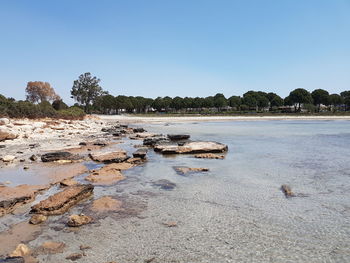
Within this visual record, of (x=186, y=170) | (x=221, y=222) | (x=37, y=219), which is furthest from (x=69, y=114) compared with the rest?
(x=221, y=222)

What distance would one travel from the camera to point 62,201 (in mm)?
6316

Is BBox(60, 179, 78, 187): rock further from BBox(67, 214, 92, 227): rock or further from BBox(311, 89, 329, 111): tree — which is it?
BBox(311, 89, 329, 111): tree

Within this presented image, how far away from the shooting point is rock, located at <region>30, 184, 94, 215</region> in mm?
6020

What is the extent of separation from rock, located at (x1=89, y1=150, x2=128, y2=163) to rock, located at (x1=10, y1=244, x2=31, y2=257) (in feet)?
25.6

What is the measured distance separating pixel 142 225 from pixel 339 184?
22.2ft

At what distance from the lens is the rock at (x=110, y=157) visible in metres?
12.3

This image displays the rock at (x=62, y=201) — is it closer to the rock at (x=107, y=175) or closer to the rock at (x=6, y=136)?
the rock at (x=107, y=175)

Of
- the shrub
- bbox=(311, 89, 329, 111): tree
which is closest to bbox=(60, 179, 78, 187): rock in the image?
the shrub

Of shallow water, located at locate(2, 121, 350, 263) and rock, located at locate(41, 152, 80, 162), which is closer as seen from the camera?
shallow water, located at locate(2, 121, 350, 263)

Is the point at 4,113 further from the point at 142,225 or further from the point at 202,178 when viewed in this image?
the point at 142,225

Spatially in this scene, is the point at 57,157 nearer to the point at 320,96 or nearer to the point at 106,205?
the point at 106,205

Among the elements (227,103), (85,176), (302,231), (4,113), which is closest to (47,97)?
(4,113)

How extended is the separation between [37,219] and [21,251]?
132cm

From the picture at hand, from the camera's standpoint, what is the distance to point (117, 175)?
961 centimetres
